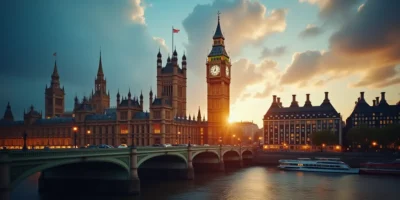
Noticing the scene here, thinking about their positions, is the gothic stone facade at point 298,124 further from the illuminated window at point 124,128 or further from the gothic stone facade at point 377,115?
the illuminated window at point 124,128

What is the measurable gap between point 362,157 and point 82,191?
286 feet

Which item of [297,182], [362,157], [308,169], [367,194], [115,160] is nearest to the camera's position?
[115,160]

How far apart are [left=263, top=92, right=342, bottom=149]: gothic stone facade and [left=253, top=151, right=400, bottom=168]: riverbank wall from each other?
33.2m

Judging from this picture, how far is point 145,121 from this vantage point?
126 m

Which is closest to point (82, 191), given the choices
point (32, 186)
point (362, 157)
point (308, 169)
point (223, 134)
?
point (32, 186)

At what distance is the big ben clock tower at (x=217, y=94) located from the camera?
156m

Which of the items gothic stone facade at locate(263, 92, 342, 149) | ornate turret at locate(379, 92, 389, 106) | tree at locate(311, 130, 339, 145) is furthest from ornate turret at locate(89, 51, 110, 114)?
ornate turret at locate(379, 92, 389, 106)

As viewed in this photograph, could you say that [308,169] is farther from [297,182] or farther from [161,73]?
[161,73]

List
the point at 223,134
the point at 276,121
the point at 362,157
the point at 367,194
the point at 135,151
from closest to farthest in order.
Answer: the point at 135,151
the point at 367,194
the point at 362,157
the point at 223,134
the point at 276,121

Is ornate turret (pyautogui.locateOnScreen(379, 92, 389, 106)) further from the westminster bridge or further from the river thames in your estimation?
the westminster bridge

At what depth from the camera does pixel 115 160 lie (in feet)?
177

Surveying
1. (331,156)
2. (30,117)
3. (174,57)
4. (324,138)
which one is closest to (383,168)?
(331,156)

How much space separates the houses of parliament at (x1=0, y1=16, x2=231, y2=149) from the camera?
416 feet

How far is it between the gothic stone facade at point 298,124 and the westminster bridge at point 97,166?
71.9 m
